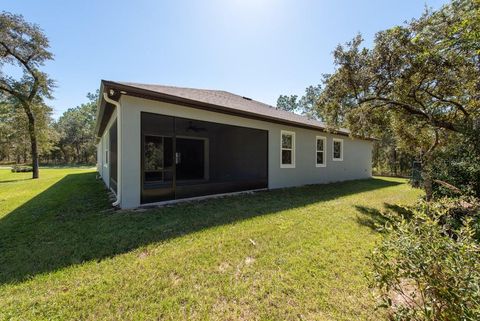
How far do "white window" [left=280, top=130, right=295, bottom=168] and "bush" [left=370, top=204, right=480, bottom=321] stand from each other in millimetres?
7641

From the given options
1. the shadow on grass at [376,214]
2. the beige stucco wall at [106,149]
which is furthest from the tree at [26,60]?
the shadow on grass at [376,214]

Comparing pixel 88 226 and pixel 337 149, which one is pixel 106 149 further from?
pixel 337 149

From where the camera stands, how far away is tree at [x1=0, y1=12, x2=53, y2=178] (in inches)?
517

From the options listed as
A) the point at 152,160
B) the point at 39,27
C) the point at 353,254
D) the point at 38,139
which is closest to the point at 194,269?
the point at 353,254

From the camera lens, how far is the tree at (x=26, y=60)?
1312cm

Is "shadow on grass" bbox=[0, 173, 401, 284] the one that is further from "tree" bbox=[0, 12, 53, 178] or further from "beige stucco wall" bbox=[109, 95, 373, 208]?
"tree" bbox=[0, 12, 53, 178]

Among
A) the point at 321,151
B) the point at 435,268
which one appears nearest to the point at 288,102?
the point at 321,151

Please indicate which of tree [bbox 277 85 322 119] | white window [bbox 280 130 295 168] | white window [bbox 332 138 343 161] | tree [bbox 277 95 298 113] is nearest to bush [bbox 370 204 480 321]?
white window [bbox 280 130 295 168]

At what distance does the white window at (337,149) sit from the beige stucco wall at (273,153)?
229 mm

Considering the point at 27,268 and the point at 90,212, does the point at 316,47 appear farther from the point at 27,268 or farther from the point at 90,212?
the point at 27,268

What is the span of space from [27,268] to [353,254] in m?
4.36

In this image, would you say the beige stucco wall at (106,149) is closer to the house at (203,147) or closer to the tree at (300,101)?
the house at (203,147)

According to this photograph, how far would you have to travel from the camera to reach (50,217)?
5008 mm

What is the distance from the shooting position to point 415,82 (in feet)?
20.7
